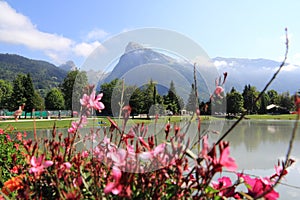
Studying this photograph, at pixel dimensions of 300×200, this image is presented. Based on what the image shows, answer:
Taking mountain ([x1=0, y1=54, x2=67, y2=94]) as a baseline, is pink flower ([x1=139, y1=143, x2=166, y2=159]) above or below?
below

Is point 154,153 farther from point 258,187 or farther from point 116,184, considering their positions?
point 258,187

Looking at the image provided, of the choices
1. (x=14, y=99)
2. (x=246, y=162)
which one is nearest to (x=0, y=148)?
(x=246, y=162)

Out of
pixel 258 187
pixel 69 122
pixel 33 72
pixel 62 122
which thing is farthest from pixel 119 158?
pixel 33 72

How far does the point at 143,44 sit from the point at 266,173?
6.30 m

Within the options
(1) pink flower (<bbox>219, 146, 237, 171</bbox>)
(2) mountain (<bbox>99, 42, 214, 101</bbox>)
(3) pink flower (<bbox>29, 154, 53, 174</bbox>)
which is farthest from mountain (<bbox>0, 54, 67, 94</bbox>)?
(1) pink flower (<bbox>219, 146, 237, 171</bbox>)

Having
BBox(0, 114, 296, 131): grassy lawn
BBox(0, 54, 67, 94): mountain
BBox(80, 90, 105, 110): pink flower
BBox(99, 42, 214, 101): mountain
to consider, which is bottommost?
BBox(0, 114, 296, 131): grassy lawn

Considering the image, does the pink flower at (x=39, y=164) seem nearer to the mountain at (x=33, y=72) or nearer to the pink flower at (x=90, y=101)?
the pink flower at (x=90, y=101)

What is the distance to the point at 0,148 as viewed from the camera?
345cm

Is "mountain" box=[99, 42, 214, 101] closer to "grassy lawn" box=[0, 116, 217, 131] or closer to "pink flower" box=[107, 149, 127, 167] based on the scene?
"grassy lawn" box=[0, 116, 217, 131]

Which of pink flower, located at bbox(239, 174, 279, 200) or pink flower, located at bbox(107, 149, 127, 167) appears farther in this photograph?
pink flower, located at bbox(239, 174, 279, 200)

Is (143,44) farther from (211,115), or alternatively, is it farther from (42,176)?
(42,176)

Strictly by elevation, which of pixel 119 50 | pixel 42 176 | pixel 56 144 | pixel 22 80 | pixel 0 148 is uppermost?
pixel 22 80

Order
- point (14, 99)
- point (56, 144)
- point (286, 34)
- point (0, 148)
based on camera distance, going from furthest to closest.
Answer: point (14, 99), point (0, 148), point (56, 144), point (286, 34)

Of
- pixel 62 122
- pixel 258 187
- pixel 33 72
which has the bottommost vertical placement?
pixel 62 122
